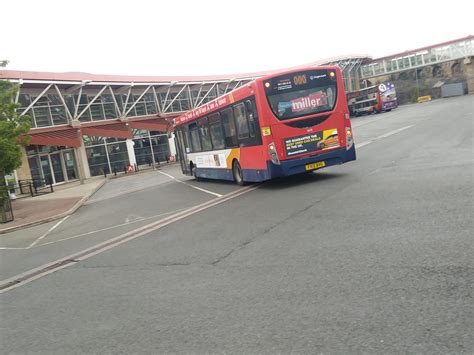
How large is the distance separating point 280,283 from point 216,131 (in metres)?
11.4

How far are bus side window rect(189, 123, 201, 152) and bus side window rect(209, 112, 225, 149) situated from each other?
204 centimetres

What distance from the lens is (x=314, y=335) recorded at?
3.58 meters

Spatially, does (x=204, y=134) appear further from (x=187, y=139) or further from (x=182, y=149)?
(x=182, y=149)

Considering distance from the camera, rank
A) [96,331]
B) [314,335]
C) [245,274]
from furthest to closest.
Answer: [245,274] < [96,331] < [314,335]

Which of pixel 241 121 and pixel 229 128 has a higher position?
pixel 241 121

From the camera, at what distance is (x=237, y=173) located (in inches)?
600

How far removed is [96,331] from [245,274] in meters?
1.87

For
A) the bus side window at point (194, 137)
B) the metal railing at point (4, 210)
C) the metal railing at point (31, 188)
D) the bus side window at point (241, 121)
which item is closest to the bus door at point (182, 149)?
the bus side window at point (194, 137)

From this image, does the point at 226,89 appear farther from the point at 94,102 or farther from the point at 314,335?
the point at 314,335

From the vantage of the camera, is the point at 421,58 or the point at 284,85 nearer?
the point at 284,85

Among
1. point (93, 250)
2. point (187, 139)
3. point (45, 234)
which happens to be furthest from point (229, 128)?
point (93, 250)

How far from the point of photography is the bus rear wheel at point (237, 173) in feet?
49.0

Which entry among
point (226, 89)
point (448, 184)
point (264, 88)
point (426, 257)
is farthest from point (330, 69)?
point (226, 89)

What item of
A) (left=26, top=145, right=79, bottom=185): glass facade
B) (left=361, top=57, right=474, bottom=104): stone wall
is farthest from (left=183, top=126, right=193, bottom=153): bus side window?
(left=361, top=57, right=474, bottom=104): stone wall
